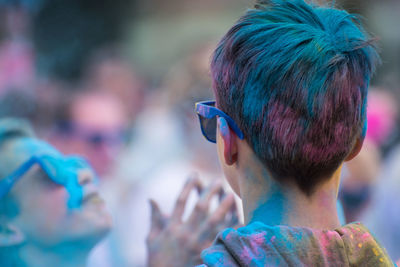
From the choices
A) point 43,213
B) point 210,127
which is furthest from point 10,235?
point 210,127

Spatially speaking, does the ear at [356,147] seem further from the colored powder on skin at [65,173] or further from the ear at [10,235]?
the ear at [10,235]

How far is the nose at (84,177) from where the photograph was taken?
204 centimetres

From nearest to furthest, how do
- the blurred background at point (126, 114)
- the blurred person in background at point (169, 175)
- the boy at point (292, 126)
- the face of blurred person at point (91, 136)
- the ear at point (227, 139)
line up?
the boy at point (292, 126)
the ear at point (227, 139)
the blurred person in background at point (169, 175)
the blurred background at point (126, 114)
the face of blurred person at point (91, 136)

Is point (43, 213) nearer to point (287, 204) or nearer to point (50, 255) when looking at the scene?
point (50, 255)

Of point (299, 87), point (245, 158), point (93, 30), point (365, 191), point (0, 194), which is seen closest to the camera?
point (299, 87)

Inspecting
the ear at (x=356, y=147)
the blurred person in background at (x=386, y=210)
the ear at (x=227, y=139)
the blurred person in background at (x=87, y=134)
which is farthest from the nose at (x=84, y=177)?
the blurred person in background at (x=386, y=210)

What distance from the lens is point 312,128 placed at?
1.31 m

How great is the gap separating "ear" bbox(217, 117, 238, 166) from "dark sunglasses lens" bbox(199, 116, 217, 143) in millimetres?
86

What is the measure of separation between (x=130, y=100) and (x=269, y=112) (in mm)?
5151

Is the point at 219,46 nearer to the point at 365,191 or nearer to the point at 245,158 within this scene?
the point at 245,158

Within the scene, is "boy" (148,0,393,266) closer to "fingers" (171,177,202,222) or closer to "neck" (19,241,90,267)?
"fingers" (171,177,202,222)

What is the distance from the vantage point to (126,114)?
5.94 m

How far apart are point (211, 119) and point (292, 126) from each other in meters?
0.29

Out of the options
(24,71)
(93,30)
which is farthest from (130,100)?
(93,30)
